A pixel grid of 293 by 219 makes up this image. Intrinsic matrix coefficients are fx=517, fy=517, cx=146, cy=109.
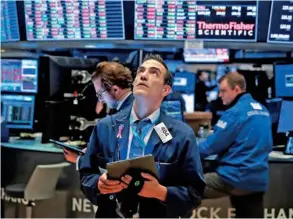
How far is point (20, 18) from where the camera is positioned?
4398 millimetres

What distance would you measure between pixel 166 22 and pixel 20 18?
1247 mm

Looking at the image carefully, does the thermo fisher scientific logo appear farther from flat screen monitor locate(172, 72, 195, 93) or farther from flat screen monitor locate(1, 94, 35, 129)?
flat screen monitor locate(172, 72, 195, 93)

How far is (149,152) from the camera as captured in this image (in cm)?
231

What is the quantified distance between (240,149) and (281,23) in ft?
3.78

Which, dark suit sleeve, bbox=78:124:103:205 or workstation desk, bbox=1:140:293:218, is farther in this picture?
workstation desk, bbox=1:140:293:218

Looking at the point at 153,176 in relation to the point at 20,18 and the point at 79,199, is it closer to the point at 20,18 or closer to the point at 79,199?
the point at 79,199

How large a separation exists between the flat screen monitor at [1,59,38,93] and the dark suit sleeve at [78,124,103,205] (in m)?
2.05

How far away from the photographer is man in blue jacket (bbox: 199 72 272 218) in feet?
11.7

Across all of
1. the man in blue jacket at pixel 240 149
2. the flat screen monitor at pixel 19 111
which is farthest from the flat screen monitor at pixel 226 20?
the flat screen monitor at pixel 19 111

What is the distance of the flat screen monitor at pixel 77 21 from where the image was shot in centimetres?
416

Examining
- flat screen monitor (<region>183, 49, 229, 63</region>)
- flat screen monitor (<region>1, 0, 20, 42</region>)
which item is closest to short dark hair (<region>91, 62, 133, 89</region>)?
flat screen monitor (<region>1, 0, 20, 42</region>)

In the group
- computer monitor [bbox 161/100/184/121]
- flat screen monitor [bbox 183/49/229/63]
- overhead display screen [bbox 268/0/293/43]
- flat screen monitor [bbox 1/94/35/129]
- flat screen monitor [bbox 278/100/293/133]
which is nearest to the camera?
flat screen monitor [bbox 278/100/293/133]

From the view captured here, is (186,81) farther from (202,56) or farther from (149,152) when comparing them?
(149,152)

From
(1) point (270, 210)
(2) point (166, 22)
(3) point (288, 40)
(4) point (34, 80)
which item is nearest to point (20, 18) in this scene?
(4) point (34, 80)
